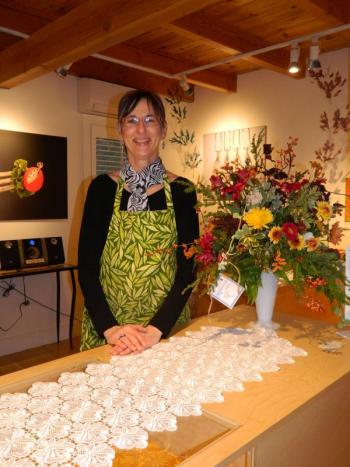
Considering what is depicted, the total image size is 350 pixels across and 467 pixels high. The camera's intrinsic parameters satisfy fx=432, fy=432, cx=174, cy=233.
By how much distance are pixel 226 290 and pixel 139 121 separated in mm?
628

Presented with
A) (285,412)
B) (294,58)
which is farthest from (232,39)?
(285,412)

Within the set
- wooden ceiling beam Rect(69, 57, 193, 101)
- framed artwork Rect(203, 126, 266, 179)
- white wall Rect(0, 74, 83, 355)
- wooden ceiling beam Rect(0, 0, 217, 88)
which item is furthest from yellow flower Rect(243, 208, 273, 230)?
wooden ceiling beam Rect(69, 57, 193, 101)

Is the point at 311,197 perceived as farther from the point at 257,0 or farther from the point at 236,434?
the point at 257,0

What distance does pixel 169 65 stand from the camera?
161 inches

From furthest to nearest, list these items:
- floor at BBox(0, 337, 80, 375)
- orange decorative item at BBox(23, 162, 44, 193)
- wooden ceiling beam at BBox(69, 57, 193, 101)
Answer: wooden ceiling beam at BBox(69, 57, 193, 101) < floor at BBox(0, 337, 80, 375) < orange decorative item at BBox(23, 162, 44, 193)

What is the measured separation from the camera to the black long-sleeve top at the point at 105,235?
142 cm

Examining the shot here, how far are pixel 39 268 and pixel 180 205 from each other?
2468 mm

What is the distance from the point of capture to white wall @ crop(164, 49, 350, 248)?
3812 millimetres

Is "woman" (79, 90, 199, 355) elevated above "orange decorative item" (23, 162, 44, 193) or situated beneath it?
situated beneath

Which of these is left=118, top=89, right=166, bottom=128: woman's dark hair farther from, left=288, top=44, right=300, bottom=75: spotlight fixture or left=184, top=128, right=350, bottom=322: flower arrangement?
left=288, top=44, right=300, bottom=75: spotlight fixture

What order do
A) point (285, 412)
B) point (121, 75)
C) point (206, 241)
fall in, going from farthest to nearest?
1. point (121, 75)
2. point (206, 241)
3. point (285, 412)

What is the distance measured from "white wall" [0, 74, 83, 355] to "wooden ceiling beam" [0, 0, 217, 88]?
1.19ft

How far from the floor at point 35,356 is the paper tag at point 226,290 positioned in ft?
8.53

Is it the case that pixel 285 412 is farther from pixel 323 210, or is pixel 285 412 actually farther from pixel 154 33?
pixel 154 33
